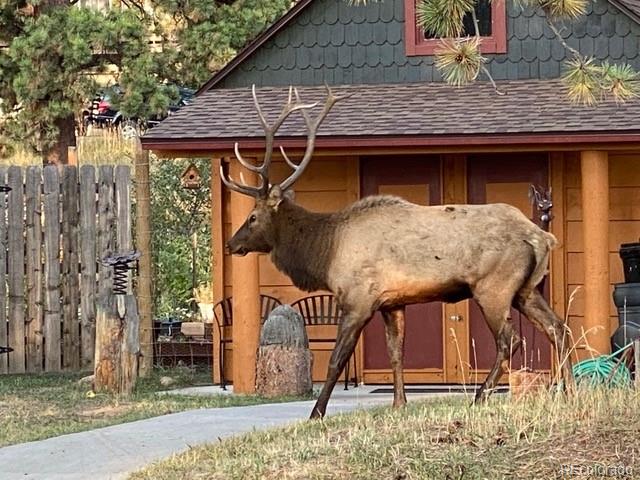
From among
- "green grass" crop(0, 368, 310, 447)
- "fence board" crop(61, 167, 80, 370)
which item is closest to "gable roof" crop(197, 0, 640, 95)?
"fence board" crop(61, 167, 80, 370)

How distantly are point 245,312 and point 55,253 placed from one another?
10.9 feet

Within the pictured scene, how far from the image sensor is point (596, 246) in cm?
1432

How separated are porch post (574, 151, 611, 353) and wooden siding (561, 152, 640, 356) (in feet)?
4.15

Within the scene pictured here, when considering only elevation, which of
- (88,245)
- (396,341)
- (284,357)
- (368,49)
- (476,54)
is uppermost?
(368,49)

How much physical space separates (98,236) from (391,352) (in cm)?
624

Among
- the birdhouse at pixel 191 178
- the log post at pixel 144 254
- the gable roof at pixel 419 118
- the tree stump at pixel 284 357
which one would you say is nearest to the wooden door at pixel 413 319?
the gable roof at pixel 419 118

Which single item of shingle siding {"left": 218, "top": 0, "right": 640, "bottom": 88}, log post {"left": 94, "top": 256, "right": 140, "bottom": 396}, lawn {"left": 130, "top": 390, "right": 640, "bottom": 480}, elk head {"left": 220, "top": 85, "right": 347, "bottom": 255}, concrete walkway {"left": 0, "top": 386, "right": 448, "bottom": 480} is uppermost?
shingle siding {"left": 218, "top": 0, "right": 640, "bottom": 88}

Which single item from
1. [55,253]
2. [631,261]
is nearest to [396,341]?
[631,261]

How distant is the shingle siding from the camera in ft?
52.1

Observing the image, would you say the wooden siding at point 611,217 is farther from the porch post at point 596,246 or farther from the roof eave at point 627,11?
the roof eave at point 627,11

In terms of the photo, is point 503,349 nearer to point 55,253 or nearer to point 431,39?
point 431,39

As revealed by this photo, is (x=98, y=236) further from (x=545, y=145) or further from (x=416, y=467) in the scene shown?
(x=416, y=467)

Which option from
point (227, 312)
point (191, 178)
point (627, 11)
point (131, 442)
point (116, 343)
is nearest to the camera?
point (131, 442)

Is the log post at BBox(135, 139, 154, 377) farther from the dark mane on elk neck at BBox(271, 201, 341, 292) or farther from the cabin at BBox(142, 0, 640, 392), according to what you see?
the dark mane on elk neck at BBox(271, 201, 341, 292)
